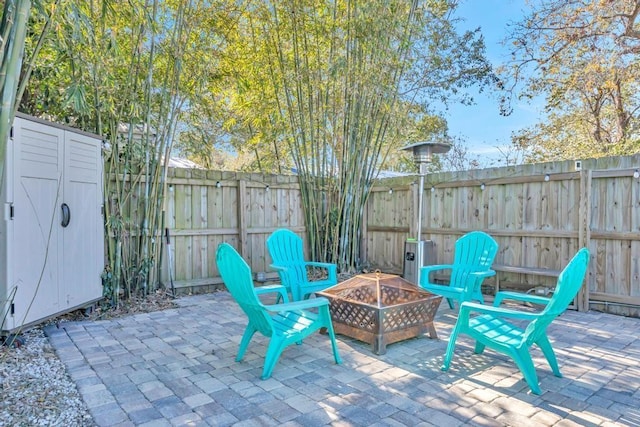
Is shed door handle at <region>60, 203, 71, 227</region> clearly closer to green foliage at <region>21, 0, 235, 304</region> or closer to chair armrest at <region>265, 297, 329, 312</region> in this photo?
green foliage at <region>21, 0, 235, 304</region>

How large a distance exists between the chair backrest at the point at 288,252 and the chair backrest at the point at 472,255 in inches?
67.6

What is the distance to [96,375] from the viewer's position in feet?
8.49

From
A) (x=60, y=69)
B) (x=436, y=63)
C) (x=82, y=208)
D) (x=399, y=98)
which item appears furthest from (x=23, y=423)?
(x=436, y=63)

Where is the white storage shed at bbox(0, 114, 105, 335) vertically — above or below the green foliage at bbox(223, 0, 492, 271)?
below

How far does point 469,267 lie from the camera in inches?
171

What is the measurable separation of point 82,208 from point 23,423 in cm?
218

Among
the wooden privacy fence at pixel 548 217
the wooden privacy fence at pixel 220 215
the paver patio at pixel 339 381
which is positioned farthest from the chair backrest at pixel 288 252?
the wooden privacy fence at pixel 548 217

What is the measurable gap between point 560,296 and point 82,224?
3927mm

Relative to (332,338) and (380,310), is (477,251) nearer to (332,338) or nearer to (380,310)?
(380,310)

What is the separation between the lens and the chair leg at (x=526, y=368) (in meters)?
2.30

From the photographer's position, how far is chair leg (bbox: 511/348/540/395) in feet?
7.54

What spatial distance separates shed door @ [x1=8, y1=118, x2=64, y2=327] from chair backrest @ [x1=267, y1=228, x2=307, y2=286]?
1962mm

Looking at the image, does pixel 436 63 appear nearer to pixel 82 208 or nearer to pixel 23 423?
pixel 82 208

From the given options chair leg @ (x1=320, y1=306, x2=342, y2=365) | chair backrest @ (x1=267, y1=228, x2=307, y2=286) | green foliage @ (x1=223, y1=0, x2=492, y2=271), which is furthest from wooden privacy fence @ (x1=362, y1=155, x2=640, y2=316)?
chair leg @ (x1=320, y1=306, x2=342, y2=365)
